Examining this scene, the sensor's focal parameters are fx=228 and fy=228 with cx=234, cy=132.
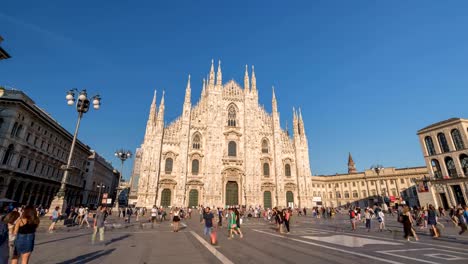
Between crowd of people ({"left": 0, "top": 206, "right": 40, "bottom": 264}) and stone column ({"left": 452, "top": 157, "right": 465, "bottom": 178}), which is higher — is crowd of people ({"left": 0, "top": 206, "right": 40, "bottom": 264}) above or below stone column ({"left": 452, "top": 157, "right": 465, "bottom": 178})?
below

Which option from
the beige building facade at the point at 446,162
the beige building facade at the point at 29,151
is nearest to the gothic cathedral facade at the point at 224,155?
the beige building facade at the point at 29,151

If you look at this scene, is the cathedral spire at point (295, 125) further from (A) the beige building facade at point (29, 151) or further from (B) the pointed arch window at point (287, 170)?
(A) the beige building facade at point (29, 151)

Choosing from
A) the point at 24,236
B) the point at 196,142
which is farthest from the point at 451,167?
the point at 24,236

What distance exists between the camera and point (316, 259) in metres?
6.36

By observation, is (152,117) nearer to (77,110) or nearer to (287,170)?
(77,110)

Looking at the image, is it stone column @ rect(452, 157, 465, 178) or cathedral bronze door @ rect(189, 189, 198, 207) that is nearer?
stone column @ rect(452, 157, 465, 178)

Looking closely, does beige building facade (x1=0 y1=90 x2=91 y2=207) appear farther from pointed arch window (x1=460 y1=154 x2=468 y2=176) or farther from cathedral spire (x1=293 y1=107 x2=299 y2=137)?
pointed arch window (x1=460 y1=154 x2=468 y2=176)

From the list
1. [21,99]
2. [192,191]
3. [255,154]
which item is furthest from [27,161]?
[255,154]

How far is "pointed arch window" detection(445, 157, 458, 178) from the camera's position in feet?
112

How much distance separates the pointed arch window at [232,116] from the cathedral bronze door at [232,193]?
10.3 m

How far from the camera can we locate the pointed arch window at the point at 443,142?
35.4 metres

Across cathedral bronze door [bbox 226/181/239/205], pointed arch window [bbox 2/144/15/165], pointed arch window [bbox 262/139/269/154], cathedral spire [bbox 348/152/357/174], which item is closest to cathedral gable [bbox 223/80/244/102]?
pointed arch window [bbox 262/139/269/154]

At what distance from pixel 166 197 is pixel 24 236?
31168 millimetres

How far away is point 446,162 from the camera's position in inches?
1395
